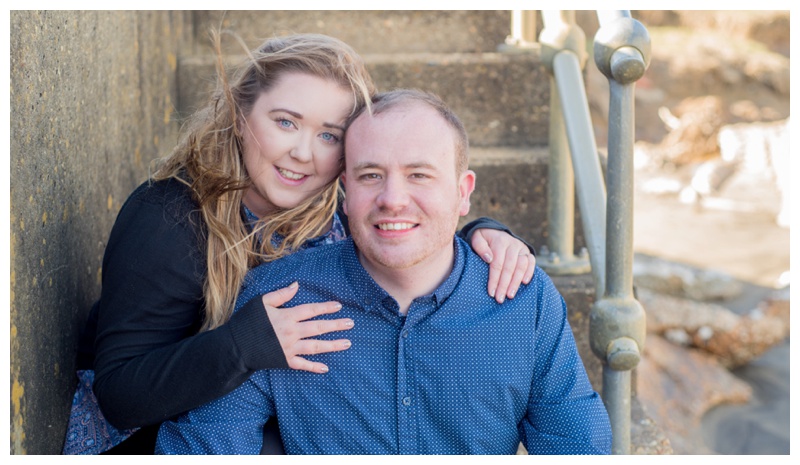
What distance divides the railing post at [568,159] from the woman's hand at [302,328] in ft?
1.94

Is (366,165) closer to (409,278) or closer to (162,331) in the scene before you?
(409,278)

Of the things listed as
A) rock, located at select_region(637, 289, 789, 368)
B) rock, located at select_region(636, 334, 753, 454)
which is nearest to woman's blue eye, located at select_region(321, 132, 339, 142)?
rock, located at select_region(636, 334, 753, 454)

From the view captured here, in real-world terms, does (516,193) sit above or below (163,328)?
above

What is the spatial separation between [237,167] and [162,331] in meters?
0.35

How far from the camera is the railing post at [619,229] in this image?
153 centimetres

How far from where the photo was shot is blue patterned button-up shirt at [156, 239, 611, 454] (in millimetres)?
1481

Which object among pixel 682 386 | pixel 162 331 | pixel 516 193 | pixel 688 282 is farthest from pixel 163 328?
pixel 688 282

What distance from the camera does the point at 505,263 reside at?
160 cm

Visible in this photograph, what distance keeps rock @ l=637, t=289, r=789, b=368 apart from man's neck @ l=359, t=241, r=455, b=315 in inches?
106

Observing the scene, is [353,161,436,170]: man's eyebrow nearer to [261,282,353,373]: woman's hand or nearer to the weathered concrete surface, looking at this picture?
[261,282,353,373]: woman's hand

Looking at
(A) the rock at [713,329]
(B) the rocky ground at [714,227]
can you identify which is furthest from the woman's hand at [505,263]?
(A) the rock at [713,329]

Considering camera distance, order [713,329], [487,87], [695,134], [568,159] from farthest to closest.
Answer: [695,134] → [713,329] → [487,87] → [568,159]
